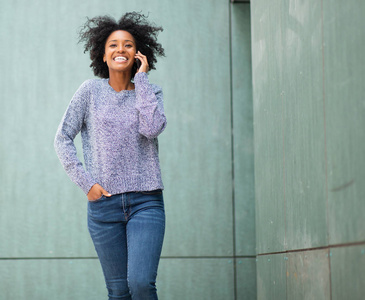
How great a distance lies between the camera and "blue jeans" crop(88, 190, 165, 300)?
3166 mm

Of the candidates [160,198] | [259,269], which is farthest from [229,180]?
[160,198]

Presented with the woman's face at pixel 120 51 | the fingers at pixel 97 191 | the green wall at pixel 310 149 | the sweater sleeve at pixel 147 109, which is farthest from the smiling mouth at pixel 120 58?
the green wall at pixel 310 149

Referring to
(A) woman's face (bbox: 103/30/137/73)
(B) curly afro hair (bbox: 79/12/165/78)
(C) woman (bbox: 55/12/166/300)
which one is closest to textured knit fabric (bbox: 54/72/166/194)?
(C) woman (bbox: 55/12/166/300)

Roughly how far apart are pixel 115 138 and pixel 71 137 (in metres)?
0.27

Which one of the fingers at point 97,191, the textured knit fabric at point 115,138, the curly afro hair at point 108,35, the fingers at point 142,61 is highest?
the curly afro hair at point 108,35

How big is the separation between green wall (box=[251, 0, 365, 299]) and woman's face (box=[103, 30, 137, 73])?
36.9 inches

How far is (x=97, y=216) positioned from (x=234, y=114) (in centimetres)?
323

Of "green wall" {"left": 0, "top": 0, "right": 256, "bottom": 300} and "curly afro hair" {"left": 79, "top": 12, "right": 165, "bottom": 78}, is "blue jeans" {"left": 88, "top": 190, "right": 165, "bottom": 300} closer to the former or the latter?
"curly afro hair" {"left": 79, "top": 12, "right": 165, "bottom": 78}

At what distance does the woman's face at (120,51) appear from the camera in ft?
11.5

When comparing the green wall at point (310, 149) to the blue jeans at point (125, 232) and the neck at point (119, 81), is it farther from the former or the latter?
the neck at point (119, 81)

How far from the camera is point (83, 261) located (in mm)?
6129

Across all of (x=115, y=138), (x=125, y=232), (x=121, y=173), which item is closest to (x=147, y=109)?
(x=115, y=138)

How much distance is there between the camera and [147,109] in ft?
10.9

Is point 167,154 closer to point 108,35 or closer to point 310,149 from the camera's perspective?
point 108,35
